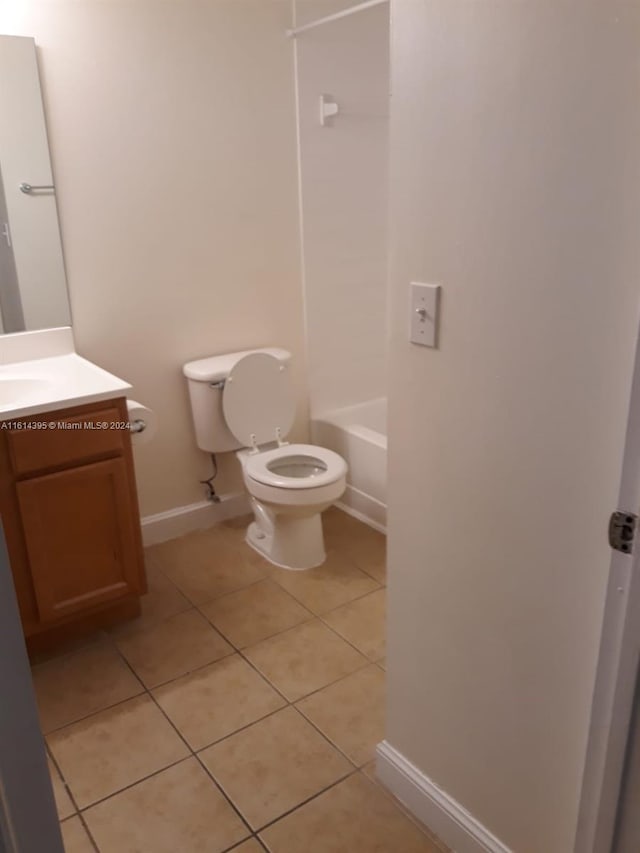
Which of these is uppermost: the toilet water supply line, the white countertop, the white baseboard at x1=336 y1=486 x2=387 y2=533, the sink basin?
the white countertop

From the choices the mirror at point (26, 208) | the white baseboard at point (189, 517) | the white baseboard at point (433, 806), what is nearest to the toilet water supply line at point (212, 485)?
the white baseboard at point (189, 517)

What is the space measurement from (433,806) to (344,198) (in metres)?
2.39

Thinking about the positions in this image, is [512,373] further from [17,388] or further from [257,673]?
[17,388]

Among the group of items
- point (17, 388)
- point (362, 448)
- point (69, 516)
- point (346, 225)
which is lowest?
point (362, 448)

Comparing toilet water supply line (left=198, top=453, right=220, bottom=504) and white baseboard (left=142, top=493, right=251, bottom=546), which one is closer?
white baseboard (left=142, top=493, right=251, bottom=546)

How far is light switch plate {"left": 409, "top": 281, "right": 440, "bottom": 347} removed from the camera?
133 cm

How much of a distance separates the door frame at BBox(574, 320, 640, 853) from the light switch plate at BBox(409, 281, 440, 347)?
1.40 feet

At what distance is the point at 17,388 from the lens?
2258mm

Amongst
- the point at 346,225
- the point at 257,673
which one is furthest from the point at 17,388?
the point at 346,225

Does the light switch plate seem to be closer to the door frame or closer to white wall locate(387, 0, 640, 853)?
white wall locate(387, 0, 640, 853)

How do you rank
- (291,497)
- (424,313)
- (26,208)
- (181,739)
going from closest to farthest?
(424,313) → (181,739) → (26,208) → (291,497)

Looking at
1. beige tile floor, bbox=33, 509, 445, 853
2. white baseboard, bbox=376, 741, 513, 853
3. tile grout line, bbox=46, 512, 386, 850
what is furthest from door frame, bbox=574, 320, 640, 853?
tile grout line, bbox=46, 512, 386, 850

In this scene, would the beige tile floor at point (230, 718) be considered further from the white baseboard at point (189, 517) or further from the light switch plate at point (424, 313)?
the light switch plate at point (424, 313)

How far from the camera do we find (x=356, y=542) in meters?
2.97
